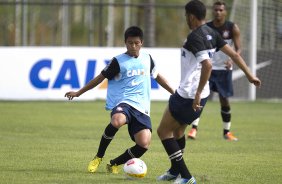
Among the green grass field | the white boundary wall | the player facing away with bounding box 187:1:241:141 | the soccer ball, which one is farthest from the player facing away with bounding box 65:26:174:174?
the white boundary wall

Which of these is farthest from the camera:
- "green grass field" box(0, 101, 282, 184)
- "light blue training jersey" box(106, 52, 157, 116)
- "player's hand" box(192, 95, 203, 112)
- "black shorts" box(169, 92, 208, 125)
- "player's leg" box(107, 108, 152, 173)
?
"light blue training jersey" box(106, 52, 157, 116)

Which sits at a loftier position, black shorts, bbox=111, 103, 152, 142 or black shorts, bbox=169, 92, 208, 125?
black shorts, bbox=169, 92, 208, 125

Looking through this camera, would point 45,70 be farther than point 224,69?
Yes

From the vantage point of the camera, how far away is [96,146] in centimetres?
1466

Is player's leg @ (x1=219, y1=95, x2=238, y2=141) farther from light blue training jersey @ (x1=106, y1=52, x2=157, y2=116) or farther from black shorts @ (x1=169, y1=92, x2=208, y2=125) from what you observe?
black shorts @ (x1=169, y1=92, x2=208, y2=125)

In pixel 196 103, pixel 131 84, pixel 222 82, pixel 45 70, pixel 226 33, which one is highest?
pixel 196 103

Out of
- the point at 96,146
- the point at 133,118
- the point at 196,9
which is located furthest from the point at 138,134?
the point at 96,146

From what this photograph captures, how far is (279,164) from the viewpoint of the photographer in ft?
41.2

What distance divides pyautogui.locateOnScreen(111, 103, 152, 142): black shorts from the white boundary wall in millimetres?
14121

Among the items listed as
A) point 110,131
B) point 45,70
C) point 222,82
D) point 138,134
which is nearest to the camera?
point 138,134

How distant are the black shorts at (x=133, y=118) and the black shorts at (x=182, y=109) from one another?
102 centimetres

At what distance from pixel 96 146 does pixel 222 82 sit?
322 centimetres

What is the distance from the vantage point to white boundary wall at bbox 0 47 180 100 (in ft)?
82.9

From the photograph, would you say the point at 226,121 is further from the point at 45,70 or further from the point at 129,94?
the point at 45,70
